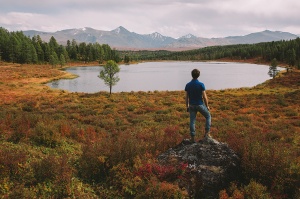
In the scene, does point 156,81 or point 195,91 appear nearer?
point 195,91

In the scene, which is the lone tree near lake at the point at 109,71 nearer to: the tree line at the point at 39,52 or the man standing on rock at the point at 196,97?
the man standing on rock at the point at 196,97

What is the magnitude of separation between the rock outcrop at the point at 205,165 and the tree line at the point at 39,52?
124771 mm

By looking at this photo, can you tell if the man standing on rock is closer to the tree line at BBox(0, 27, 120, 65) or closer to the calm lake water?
the calm lake water

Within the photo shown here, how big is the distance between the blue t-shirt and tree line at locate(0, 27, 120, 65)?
12339 cm

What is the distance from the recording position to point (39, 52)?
137000mm

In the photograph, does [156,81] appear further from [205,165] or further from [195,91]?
[205,165]

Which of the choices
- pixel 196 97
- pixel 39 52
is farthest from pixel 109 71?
pixel 39 52

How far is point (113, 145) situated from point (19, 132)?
573cm

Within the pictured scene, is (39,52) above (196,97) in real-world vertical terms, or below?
above

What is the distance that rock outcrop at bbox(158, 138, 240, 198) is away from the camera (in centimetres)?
820

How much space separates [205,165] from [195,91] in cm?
315

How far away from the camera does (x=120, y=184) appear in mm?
8562

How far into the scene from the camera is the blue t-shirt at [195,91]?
34.4 feet

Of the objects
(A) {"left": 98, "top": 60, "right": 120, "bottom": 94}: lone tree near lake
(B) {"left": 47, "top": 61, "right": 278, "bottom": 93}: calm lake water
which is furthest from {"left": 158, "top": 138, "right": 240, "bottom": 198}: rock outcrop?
(B) {"left": 47, "top": 61, "right": 278, "bottom": 93}: calm lake water
